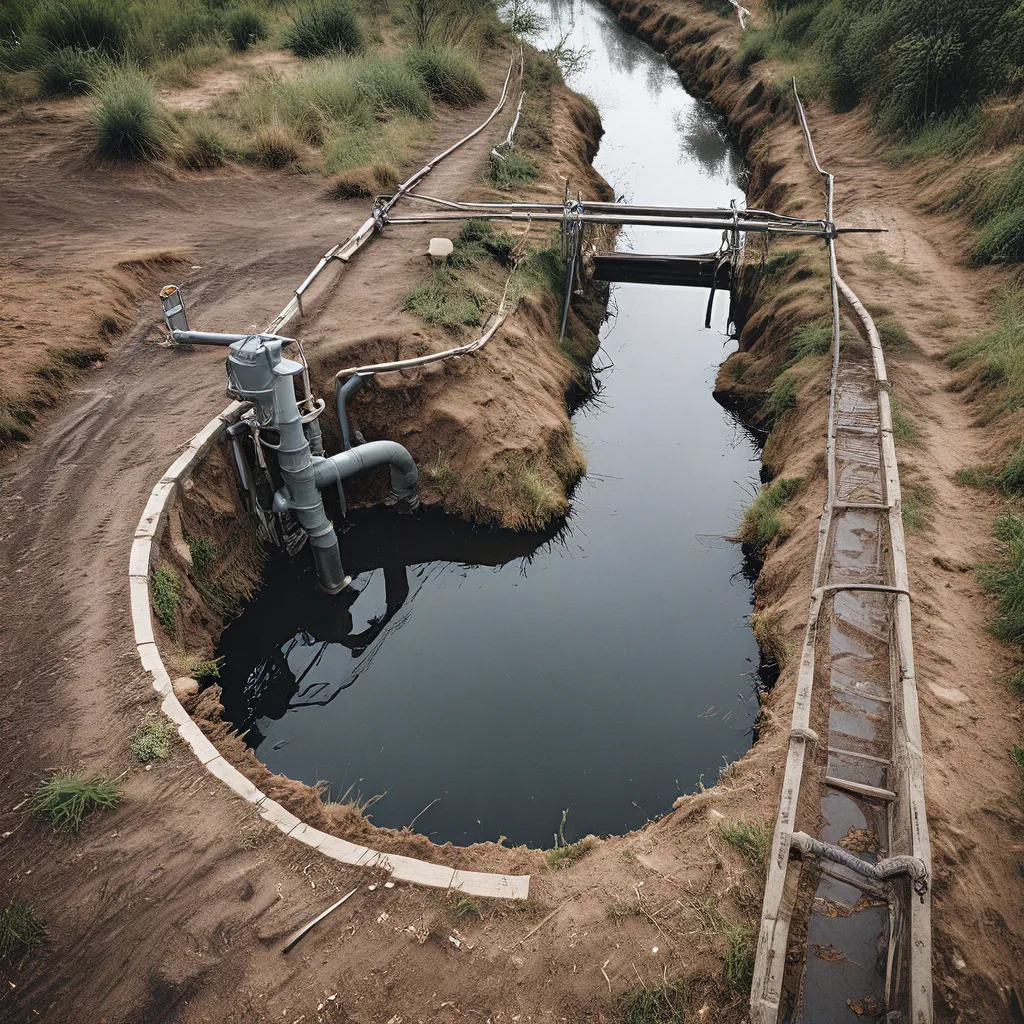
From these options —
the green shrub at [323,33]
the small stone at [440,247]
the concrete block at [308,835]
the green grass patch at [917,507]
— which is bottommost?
the concrete block at [308,835]

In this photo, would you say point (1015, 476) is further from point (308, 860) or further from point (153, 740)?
point (153, 740)

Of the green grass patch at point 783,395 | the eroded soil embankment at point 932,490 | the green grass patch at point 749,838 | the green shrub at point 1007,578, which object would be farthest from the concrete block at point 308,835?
the green grass patch at point 783,395

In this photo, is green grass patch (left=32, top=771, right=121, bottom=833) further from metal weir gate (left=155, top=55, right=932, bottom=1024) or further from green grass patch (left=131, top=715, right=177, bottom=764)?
metal weir gate (left=155, top=55, right=932, bottom=1024)

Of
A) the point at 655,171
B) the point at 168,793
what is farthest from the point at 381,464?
the point at 655,171

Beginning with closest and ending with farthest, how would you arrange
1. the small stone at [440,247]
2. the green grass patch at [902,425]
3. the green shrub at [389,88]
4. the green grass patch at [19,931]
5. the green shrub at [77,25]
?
1. the green grass patch at [19,931]
2. the green grass patch at [902,425]
3. the small stone at [440,247]
4. the green shrub at [77,25]
5. the green shrub at [389,88]

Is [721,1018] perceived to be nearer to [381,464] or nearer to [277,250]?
[381,464]

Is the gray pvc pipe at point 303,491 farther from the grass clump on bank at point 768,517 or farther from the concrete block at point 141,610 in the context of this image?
the grass clump on bank at point 768,517

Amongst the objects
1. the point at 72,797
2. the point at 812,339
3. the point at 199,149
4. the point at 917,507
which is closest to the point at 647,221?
the point at 812,339
